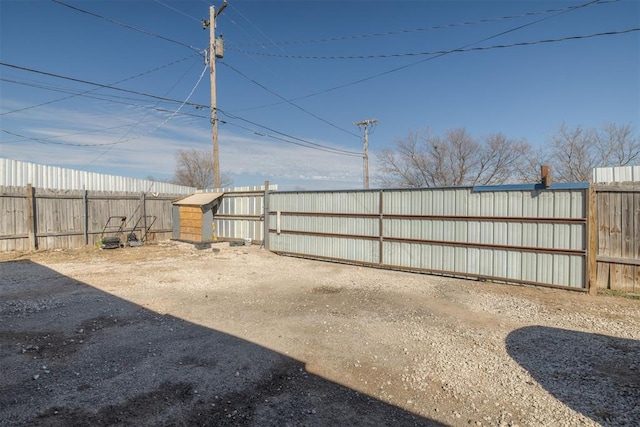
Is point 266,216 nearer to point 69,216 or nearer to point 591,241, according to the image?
point 69,216

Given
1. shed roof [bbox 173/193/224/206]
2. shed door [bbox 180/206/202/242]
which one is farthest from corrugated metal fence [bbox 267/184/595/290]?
shed door [bbox 180/206/202/242]

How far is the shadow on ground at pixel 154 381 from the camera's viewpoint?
2855mm

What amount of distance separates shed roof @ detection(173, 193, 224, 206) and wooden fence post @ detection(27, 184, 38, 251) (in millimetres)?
5090

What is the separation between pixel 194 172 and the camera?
131ft

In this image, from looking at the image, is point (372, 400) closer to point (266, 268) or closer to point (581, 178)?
point (266, 268)

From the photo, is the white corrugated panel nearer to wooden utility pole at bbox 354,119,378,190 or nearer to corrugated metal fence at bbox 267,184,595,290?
corrugated metal fence at bbox 267,184,595,290

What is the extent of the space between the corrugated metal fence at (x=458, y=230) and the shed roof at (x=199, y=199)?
4381mm

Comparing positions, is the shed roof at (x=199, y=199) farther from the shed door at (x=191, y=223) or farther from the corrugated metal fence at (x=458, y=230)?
the corrugated metal fence at (x=458, y=230)

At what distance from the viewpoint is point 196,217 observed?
14.6 metres

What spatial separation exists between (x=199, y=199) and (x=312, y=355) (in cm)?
1221

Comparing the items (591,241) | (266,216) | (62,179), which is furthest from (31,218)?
(591,241)

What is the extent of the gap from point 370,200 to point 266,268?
3.70m

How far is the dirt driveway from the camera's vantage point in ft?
9.68

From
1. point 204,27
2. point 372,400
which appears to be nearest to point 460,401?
point 372,400
